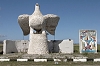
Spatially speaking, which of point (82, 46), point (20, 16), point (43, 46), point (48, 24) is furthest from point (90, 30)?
point (20, 16)

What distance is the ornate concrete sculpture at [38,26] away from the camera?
23359 mm

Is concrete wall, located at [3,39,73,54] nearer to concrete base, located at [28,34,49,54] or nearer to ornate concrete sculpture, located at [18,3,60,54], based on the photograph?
ornate concrete sculpture, located at [18,3,60,54]

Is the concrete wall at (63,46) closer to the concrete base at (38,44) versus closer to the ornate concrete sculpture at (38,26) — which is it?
the ornate concrete sculpture at (38,26)

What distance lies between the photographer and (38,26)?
Result: 24.0 metres

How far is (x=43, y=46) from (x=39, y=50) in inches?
26.8

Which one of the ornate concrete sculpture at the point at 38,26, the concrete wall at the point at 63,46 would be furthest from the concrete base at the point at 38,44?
the concrete wall at the point at 63,46

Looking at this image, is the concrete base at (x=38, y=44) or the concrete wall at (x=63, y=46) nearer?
the concrete base at (x=38, y=44)

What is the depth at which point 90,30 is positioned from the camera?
27562mm

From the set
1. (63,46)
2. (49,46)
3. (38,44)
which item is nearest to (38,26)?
(38,44)

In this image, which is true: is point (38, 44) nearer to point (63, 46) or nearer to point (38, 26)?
point (38, 26)

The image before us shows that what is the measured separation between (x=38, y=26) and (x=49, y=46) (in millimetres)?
5231

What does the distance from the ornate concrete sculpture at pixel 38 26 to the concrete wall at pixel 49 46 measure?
320 cm

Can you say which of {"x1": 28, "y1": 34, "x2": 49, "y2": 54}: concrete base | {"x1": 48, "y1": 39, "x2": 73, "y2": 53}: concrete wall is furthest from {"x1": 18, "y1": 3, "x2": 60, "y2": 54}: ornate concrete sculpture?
{"x1": 48, "y1": 39, "x2": 73, "y2": 53}: concrete wall

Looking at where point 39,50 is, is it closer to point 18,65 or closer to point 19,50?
point 19,50
